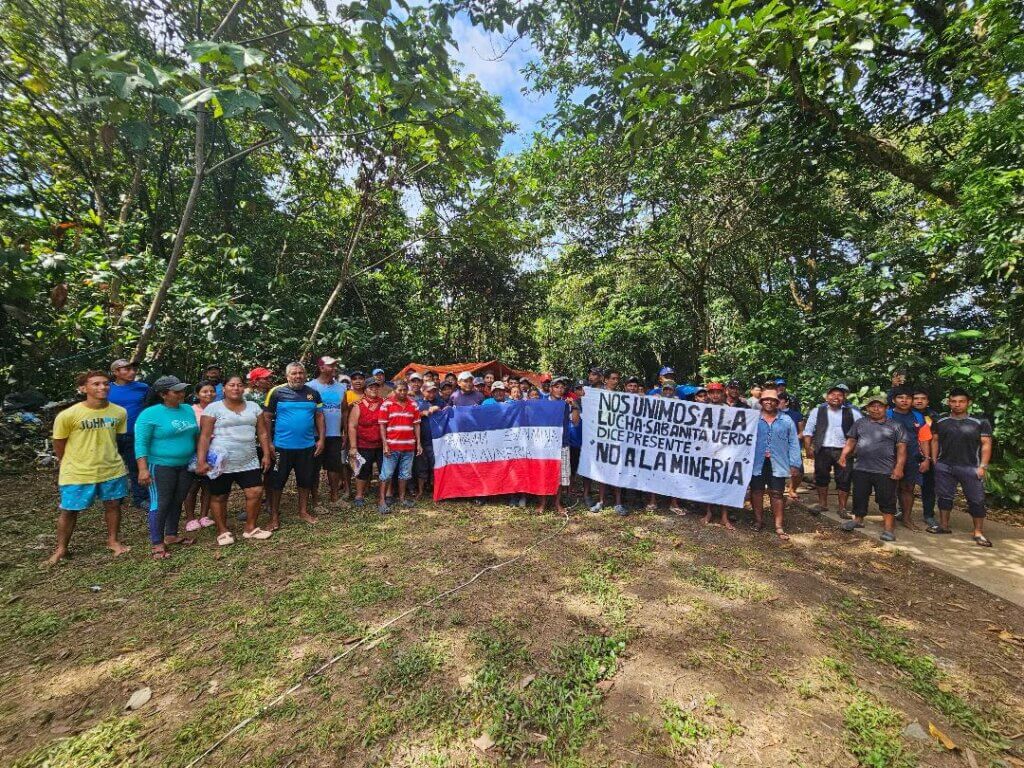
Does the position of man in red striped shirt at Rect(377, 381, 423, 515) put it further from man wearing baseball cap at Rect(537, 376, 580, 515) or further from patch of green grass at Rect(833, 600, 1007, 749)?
patch of green grass at Rect(833, 600, 1007, 749)

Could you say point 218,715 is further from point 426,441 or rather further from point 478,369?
point 478,369

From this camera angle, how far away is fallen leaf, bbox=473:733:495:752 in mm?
2209

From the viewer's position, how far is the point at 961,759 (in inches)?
86.9

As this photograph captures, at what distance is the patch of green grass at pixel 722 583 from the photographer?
3678 mm

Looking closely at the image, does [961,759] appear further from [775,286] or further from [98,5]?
[775,286]

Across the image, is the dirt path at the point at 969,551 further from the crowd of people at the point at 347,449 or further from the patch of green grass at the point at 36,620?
the patch of green grass at the point at 36,620

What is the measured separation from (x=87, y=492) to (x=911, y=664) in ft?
22.0

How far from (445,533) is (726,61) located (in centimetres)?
497

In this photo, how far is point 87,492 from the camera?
159 inches

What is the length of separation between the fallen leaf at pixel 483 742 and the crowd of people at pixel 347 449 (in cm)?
353

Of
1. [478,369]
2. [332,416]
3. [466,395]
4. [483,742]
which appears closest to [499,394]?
[466,395]

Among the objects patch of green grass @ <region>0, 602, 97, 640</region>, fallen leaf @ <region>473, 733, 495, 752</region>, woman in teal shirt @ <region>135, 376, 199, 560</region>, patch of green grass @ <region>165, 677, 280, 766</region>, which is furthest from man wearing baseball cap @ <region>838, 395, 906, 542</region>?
patch of green grass @ <region>0, 602, 97, 640</region>

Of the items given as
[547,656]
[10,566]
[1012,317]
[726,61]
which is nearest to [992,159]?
[1012,317]

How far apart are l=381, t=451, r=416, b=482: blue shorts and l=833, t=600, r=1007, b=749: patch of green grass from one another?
4.68 metres
